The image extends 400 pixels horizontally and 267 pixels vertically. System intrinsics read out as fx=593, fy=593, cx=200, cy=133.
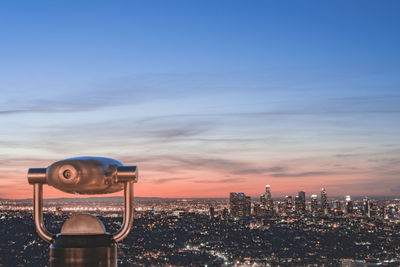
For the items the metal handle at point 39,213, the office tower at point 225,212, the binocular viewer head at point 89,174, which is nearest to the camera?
the binocular viewer head at point 89,174

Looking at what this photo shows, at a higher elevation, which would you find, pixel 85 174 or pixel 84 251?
pixel 85 174

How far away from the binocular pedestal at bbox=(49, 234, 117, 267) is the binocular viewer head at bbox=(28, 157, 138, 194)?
126mm

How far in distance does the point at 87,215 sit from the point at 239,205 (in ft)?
310

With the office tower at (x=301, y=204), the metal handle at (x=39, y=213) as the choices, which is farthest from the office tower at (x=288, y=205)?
the metal handle at (x=39, y=213)

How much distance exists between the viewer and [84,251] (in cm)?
155

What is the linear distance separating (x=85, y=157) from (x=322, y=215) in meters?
98.1

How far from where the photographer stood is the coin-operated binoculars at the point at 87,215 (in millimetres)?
1529

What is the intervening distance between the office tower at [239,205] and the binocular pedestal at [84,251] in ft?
297

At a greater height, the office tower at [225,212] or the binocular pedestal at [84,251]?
the binocular pedestal at [84,251]

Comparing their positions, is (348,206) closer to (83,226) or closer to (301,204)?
(301,204)

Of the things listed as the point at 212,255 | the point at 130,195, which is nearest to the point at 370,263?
the point at 212,255

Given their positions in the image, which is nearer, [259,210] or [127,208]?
[127,208]

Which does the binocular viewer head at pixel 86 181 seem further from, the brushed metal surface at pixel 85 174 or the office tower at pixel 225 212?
the office tower at pixel 225 212

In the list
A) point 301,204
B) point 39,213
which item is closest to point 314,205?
point 301,204
